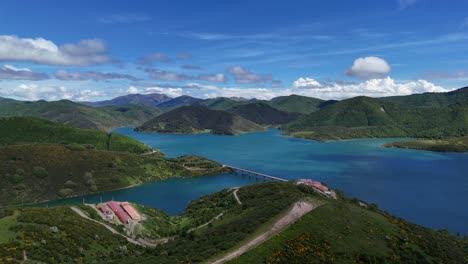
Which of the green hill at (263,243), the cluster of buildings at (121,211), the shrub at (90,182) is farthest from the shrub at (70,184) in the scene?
the green hill at (263,243)

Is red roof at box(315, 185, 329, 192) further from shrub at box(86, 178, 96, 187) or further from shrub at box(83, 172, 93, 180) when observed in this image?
shrub at box(83, 172, 93, 180)

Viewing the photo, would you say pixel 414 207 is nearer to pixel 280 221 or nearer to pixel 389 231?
pixel 389 231

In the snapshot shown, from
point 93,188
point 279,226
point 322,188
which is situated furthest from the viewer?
point 93,188

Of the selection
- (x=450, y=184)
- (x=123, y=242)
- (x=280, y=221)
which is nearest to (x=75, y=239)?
(x=123, y=242)

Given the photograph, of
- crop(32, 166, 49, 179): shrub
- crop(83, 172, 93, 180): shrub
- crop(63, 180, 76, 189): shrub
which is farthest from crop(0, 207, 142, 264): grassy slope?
crop(83, 172, 93, 180): shrub

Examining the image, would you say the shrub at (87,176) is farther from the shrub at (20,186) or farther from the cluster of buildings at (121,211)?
the cluster of buildings at (121,211)

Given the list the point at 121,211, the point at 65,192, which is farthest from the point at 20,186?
the point at 121,211

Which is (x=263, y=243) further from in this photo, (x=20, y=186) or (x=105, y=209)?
(x=20, y=186)
